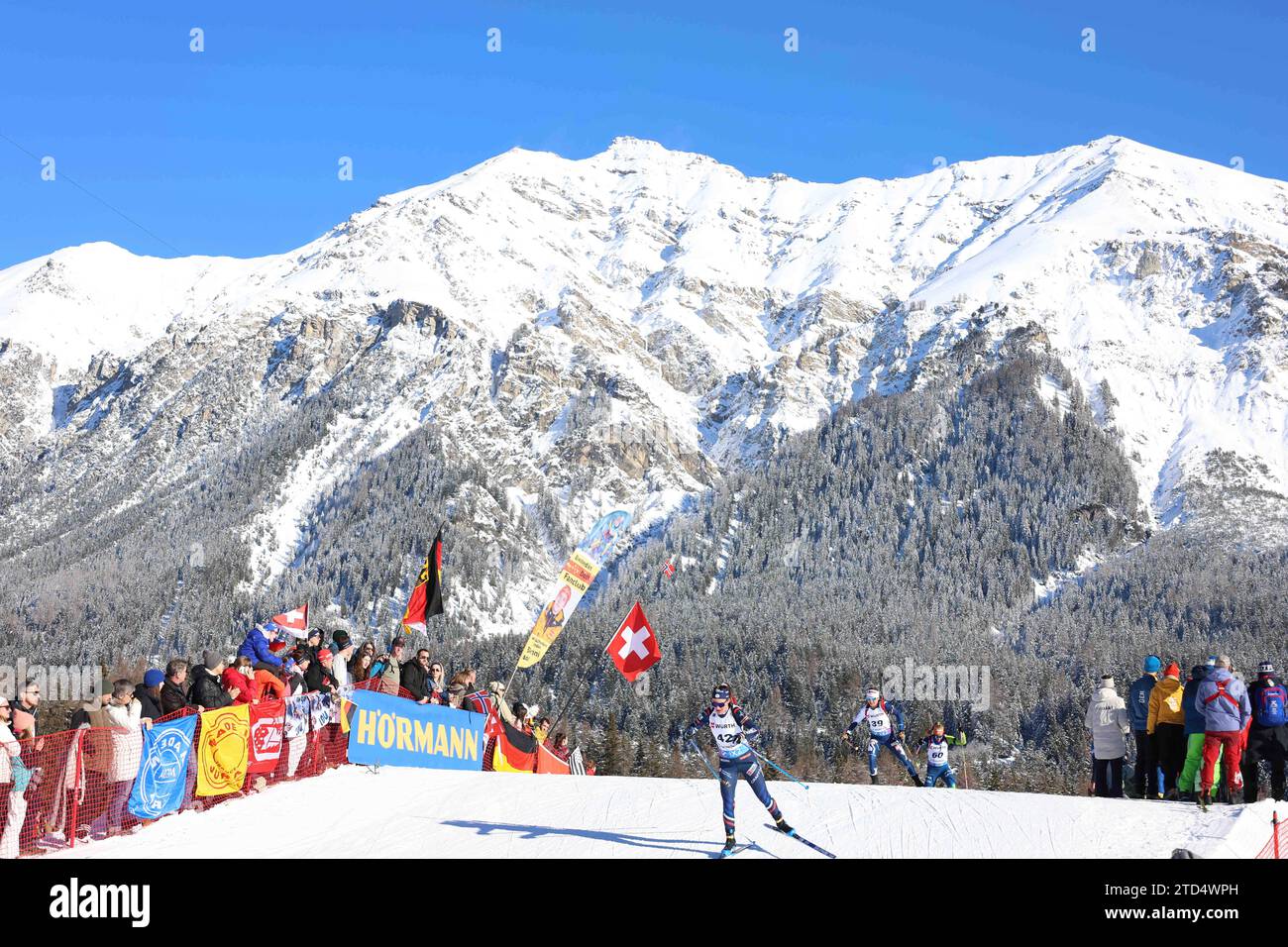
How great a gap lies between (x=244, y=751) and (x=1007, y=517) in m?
192

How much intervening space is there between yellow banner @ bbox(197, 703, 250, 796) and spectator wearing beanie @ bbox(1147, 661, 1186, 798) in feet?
43.1

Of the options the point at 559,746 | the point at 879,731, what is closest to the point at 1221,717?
the point at 879,731

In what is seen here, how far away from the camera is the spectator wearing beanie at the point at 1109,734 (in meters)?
18.7

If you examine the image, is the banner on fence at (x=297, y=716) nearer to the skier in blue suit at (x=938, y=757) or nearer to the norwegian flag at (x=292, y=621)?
the norwegian flag at (x=292, y=621)

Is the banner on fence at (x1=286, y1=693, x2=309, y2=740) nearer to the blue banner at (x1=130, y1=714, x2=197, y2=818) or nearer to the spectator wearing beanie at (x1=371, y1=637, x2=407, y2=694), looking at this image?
the blue banner at (x1=130, y1=714, x2=197, y2=818)

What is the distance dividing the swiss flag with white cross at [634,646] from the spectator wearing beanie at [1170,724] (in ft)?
38.9

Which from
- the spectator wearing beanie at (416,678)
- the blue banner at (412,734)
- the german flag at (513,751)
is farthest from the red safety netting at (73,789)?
the german flag at (513,751)

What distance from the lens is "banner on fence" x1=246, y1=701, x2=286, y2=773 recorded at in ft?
57.0

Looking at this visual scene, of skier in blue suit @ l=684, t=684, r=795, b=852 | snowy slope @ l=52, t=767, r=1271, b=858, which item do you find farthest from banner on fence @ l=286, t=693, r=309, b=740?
skier in blue suit @ l=684, t=684, r=795, b=852

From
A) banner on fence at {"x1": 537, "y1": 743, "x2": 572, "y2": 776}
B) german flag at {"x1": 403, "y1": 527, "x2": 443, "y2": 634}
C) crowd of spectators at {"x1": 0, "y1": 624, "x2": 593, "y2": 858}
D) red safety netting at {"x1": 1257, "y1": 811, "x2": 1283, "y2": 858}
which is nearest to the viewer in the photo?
crowd of spectators at {"x1": 0, "y1": 624, "x2": 593, "y2": 858}

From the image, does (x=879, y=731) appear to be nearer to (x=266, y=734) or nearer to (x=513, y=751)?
(x=513, y=751)
